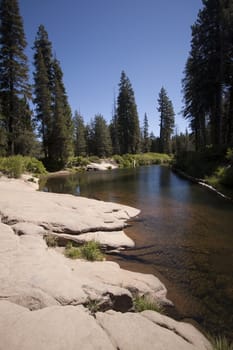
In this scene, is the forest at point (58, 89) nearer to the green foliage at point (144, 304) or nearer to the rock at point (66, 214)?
the rock at point (66, 214)

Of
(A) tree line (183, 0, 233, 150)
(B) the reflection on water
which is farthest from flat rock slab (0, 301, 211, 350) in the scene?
(A) tree line (183, 0, 233, 150)

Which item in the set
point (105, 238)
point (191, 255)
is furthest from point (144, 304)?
point (105, 238)

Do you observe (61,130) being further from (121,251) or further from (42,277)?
(42,277)

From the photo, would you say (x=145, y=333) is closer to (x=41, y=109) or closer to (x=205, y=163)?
(x=205, y=163)

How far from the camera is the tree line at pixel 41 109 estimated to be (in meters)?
24.4

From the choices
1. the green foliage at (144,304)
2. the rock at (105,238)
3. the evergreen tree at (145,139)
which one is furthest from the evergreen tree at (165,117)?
the green foliage at (144,304)

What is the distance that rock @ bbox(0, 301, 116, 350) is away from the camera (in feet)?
7.23

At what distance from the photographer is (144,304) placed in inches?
135

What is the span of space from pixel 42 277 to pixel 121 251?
9.54ft

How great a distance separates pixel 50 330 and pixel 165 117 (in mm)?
63135

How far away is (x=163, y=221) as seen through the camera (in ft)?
27.7

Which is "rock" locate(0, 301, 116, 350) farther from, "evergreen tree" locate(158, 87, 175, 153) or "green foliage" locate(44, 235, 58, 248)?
"evergreen tree" locate(158, 87, 175, 153)

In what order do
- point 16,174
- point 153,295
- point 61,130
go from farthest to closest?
1. point 61,130
2. point 16,174
3. point 153,295

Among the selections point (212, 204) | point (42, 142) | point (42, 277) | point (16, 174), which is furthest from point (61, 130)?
point (42, 277)
